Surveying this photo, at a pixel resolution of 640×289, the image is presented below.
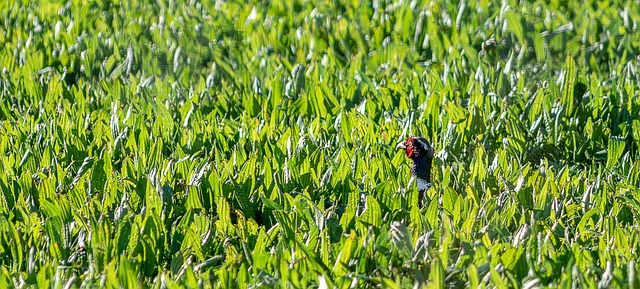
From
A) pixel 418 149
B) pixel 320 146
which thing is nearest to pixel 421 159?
pixel 418 149

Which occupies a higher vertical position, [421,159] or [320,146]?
[421,159]

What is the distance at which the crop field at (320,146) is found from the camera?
9.75ft

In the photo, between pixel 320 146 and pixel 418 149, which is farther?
pixel 320 146

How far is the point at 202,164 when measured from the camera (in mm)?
3863

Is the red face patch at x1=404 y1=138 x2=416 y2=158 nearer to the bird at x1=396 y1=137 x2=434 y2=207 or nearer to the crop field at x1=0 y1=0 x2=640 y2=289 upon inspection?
the bird at x1=396 y1=137 x2=434 y2=207

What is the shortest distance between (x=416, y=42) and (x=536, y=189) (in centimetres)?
281

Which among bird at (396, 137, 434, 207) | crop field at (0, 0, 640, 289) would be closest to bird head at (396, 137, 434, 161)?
bird at (396, 137, 434, 207)

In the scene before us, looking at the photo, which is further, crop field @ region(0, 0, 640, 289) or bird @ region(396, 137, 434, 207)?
bird @ region(396, 137, 434, 207)

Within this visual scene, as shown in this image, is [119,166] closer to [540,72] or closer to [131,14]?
[540,72]

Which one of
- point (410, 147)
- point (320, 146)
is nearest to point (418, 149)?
point (410, 147)

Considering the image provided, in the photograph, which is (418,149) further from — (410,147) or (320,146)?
(320,146)

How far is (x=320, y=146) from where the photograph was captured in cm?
414

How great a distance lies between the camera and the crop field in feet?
9.75

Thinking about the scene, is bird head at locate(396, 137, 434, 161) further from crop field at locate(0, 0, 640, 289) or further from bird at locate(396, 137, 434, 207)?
crop field at locate(0, 0, 640, 289)
